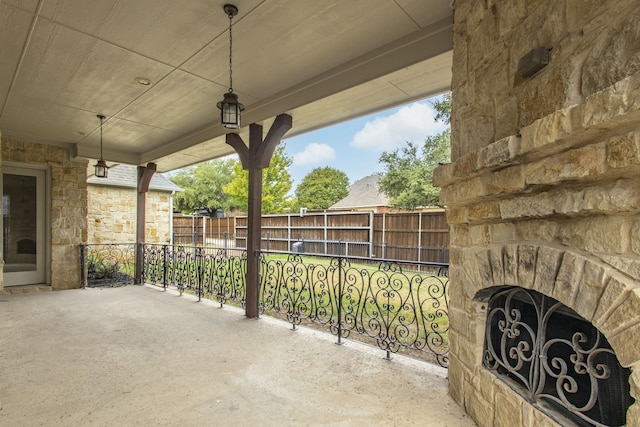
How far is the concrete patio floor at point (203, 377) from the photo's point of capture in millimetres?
1928

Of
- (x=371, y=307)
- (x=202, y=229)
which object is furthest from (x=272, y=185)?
(x=371, y=307)

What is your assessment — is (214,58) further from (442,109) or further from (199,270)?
(442,109)

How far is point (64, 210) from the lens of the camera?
564cm

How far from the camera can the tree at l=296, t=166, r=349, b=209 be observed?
25938 millimetres

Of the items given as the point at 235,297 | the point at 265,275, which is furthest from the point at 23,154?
the point at 265,275

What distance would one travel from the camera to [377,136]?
4859cm

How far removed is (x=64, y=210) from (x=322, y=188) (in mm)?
20987

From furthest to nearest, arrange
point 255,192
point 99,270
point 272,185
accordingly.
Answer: point 272,185 → point 99,270 → point 255,192

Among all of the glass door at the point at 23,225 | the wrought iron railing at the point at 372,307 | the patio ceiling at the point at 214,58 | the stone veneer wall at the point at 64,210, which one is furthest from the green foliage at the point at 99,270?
the wrought iron railing at the point at 372,307

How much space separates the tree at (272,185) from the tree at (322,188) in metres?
9.54

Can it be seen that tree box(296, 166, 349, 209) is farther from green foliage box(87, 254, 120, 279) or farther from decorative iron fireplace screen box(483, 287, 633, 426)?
decorative iron fireplace screen box(483, 287, 633, 426)

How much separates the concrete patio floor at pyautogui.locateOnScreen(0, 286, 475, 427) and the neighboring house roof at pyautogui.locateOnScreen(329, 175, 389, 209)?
592 inches

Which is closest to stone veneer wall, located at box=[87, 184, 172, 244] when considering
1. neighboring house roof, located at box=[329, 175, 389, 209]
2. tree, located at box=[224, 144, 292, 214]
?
tree, located at box=[224, 144, 292, 214]

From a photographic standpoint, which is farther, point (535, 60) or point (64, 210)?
point (64, 210)
